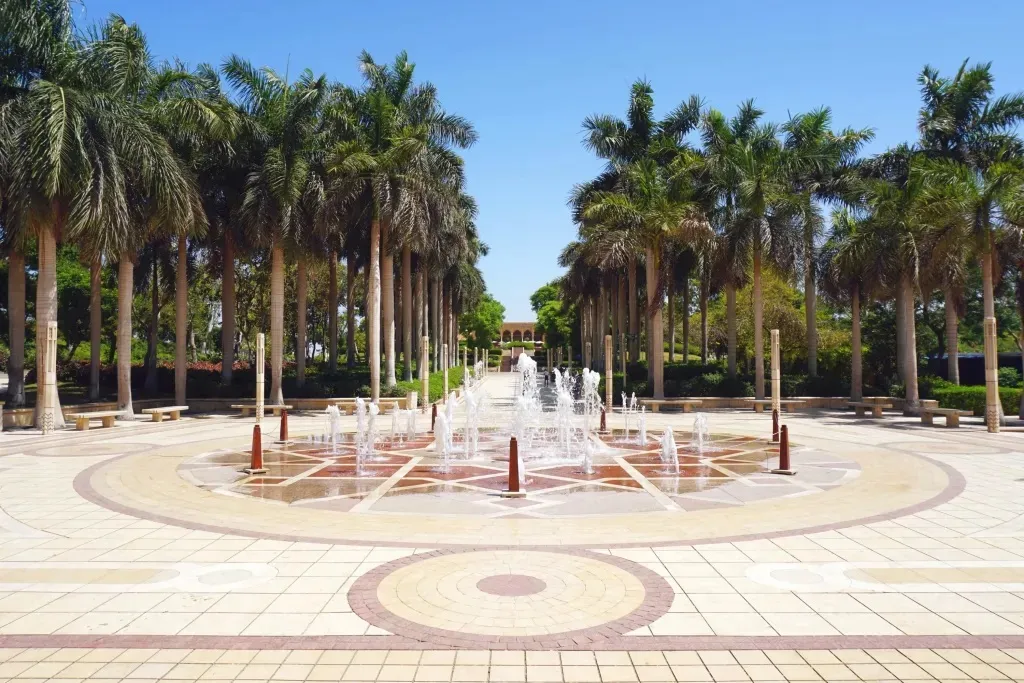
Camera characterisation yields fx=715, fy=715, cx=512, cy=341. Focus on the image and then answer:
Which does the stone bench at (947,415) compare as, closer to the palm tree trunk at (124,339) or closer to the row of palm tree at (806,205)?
the row of palm tree at (806,205)

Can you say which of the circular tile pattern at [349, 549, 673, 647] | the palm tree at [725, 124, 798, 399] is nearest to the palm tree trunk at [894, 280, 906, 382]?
the palm tree at [725, 124, 798, 399]

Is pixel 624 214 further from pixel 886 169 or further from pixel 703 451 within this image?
pixel 703 451

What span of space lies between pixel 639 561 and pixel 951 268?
20179mm

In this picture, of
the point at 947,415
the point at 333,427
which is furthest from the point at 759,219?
the point at 333,427

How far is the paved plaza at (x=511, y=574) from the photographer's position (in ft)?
15.4

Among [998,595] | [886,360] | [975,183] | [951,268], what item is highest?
[975,183]

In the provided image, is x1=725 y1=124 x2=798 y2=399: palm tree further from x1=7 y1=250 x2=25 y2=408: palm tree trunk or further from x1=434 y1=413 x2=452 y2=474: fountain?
x1=7 y1=250 x2=25 y2=408: palm tree trunk

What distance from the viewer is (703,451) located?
1555 centimetres

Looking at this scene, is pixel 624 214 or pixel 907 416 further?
pixel 624 214

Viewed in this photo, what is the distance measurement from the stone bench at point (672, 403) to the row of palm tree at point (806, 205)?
0.62 metres

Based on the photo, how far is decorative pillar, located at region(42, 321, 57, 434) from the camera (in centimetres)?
1953

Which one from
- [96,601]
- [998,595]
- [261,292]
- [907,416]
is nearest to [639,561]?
[998,595]

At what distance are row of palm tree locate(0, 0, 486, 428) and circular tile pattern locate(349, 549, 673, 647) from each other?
1711 cm

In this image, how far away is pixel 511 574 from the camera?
647 centimetres
